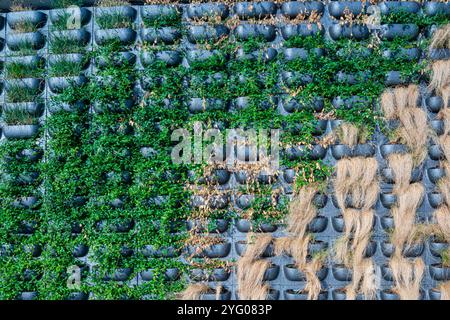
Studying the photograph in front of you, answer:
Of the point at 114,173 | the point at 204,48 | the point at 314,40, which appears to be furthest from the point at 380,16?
the point at 114,173

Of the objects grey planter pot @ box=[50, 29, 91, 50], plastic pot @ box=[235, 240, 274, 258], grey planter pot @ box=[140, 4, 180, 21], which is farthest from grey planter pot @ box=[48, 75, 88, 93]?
plastic pot @ box=[235, 240, 274, 258]

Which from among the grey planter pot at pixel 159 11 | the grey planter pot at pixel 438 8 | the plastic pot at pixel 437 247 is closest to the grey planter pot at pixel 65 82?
the grey planter pot at pixel 159 11

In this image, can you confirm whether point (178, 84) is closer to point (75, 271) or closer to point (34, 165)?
point (34, 165)

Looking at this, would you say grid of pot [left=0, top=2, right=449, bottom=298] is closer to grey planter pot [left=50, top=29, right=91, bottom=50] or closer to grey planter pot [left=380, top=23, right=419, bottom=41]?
grey planter pot [left=50, top=29, right=91, bottom=50]

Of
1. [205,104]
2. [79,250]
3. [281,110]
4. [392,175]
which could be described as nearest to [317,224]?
[392,175]

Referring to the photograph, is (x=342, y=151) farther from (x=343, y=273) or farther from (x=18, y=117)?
(x=18, y=117)
